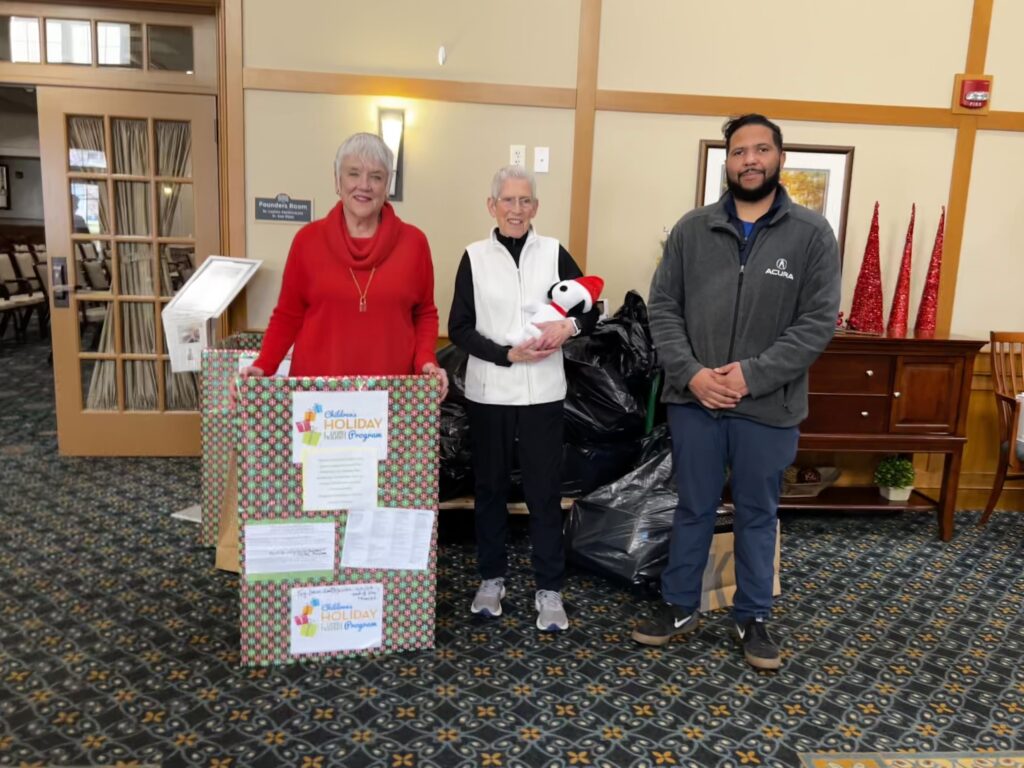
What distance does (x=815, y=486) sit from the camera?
11.9 ft

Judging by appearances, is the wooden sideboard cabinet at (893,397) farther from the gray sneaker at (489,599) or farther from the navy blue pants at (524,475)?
the gray sneaker at (489,599)

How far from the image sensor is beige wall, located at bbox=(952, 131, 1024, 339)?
375 centimetres

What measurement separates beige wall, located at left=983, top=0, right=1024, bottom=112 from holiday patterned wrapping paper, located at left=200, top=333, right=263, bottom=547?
381 centimetres

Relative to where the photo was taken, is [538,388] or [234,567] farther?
[234,567]

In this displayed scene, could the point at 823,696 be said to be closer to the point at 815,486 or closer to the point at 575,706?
the point at 575,706

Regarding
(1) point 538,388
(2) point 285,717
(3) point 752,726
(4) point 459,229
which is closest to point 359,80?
(4) point 459,229

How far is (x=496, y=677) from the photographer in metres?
2.18

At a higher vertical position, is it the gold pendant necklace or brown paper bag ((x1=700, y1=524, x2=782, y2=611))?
the gold pendant necklace

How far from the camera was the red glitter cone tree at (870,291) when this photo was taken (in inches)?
138

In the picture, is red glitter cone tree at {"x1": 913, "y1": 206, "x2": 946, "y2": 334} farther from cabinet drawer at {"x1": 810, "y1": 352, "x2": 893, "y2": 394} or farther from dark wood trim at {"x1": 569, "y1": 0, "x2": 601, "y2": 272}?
dark wood trim at {"x1": 569, "y1": 0, "x2": 601, "y2": 272}

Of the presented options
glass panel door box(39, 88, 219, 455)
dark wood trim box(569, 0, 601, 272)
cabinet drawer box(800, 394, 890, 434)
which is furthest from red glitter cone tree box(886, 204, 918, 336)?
glass panel door box(39, 88, 219, 455)

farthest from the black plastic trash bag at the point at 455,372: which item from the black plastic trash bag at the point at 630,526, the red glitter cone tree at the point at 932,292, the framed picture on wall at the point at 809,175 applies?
the red glitter cone tree at the point at 932,292

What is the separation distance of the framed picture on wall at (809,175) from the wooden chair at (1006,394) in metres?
0.94

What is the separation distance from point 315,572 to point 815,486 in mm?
2539
